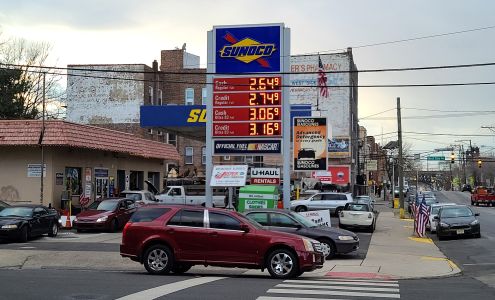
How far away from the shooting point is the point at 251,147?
73.5 ft

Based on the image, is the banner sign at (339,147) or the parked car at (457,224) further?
the banner sign at (339,147)

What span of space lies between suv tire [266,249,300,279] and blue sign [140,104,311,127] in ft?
57.8

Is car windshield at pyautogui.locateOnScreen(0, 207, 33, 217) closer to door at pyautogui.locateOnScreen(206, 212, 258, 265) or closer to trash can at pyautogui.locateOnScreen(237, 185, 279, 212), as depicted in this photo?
trash can at pyautogui.locateOnScreen(237, 185, 279, 212)

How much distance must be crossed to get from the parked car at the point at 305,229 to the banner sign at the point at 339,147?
43.5m

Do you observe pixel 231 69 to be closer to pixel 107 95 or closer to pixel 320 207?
pixel 320 207

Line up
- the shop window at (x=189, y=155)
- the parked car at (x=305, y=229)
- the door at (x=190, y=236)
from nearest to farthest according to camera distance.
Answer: the door at (x=190, y=236)
the parked car at (x=305, y=229)
the shop window at (x=189, y=155)

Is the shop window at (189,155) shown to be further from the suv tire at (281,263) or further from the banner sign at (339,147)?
the suv tire at (281,263)

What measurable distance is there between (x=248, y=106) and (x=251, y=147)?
Result: 5.23 feet

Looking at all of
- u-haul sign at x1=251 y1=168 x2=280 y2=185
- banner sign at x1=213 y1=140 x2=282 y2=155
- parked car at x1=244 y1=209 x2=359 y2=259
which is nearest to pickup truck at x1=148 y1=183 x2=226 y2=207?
u-haul sign at x1=251 y1=168 x2=280 y2=185

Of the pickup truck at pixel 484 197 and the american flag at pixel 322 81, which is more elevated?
the american flag at pixel 322 81

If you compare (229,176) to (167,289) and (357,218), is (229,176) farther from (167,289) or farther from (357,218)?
(167,289)

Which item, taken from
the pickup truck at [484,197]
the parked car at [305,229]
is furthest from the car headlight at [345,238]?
the pickup truck at [484,197]

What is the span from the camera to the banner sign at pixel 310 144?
2564 cm

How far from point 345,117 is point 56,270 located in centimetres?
4957
